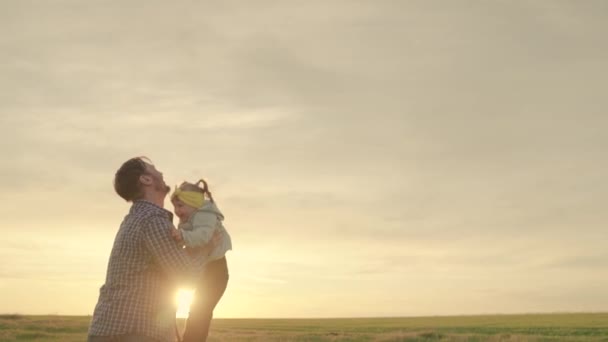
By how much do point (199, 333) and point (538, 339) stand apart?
32522 millimetres

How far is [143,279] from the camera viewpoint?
4.79 meters

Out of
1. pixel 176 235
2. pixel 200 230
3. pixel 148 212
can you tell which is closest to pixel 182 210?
pixel 200 230

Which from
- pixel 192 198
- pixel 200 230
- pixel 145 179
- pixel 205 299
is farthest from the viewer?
pixel 205 299

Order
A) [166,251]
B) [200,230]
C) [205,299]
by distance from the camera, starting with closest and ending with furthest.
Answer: [166,251]
[200,230]
[205,299]

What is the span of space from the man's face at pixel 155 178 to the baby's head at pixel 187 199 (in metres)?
1.14

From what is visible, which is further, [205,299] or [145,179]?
[205,299]

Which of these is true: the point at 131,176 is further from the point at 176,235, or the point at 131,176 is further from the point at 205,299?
the point at 205,299

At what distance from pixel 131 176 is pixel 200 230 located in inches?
25.4

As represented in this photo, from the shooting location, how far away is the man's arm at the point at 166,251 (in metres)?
4.73

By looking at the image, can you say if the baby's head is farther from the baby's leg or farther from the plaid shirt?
the plaid shirt

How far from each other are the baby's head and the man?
50.3 inches

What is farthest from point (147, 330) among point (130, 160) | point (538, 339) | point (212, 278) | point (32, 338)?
point (538, 339)

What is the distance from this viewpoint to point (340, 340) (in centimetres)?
3194

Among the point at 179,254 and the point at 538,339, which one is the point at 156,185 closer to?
the point at 179,254
